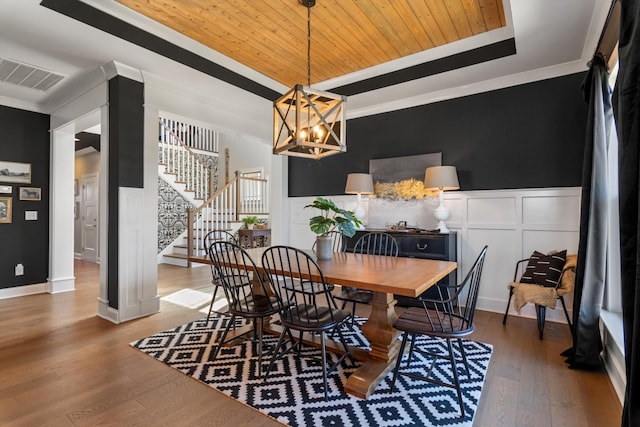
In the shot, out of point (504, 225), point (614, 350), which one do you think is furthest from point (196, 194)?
point (614, 350)

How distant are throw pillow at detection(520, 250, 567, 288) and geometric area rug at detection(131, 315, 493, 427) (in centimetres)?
90

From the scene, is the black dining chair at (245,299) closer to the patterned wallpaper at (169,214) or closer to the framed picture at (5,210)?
the framed picture at (5,210)

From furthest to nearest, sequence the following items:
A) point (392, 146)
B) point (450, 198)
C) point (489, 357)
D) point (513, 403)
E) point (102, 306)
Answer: point (392, 146)
point (450, 198)
point (102, 306)
point (489, 357)
point (513, 403)

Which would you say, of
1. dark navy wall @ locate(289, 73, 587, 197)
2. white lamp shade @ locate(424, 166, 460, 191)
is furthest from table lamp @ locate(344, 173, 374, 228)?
white lamp shade @ locate(424, 166, 460, 191)

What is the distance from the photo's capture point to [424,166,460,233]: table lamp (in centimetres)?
381

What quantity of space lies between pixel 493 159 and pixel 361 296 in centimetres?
237

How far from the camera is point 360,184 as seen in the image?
4.47m

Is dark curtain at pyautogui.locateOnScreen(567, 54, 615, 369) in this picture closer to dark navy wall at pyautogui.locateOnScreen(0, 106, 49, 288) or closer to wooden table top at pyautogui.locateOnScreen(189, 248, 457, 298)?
wooden table top at pyautogui.locateOnScreen(189, 248, 457, 298)

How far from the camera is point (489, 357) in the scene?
260 cm

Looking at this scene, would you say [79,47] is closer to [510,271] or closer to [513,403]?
[513,403]

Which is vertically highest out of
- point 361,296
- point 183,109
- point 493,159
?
point 183,109

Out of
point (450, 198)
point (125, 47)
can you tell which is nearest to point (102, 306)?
point (125, 47)

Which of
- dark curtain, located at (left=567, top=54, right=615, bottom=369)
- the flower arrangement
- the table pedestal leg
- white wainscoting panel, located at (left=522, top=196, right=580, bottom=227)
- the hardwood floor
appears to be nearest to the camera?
the hardwood floor

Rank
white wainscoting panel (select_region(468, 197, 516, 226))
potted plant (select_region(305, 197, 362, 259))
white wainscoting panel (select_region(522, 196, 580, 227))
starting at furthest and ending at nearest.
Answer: white wainscoting panel (select_region(468, 197, 516, 226))
white wainscoting panel (select_region(522, 196, 580, 227))
potted plant (select_region(305, 197, 362, 259))
